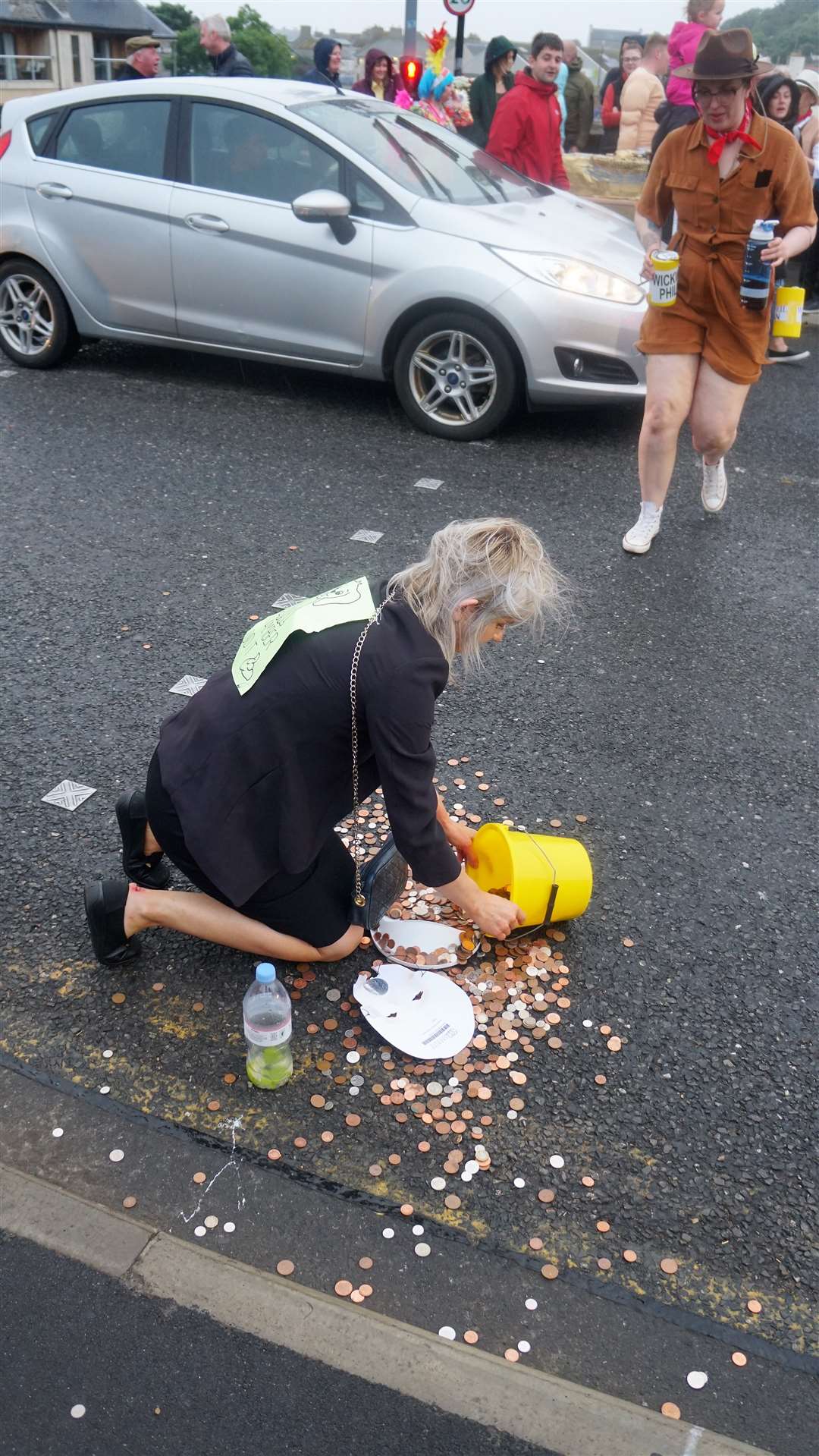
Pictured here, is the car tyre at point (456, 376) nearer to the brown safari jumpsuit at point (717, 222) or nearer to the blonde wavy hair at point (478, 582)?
the brown safari jumpsuit at point (717, 222)

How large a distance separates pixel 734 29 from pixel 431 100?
8.98 meters

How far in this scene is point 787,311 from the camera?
4.88 m

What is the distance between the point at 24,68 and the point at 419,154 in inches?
3193

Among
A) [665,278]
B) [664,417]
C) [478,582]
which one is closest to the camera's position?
[478,582]

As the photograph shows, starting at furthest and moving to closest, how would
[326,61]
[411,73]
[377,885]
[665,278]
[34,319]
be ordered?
[411,73] < [326,61] < [34,319] < [665,278] < [377,885]

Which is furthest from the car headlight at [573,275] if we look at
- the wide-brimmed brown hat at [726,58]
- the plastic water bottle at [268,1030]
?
the plastic water bottle at [268,1030]

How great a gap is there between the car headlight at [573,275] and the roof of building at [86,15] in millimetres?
78482

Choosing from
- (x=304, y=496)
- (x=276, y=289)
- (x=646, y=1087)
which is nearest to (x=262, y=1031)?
(x=646, y=1087)

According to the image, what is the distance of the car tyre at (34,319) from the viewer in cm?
726

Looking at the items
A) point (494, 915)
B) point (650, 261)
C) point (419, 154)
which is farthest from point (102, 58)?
point (494, 915)

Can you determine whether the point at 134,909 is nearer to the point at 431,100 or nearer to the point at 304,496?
the point at 304,496

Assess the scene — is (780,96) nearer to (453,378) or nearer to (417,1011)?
(453,378)

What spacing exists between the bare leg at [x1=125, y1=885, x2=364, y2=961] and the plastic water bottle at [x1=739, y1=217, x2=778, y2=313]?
3332mm

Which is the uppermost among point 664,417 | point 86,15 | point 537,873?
point 86,15
